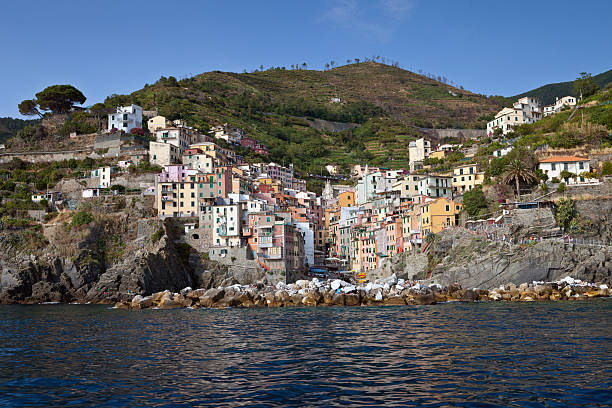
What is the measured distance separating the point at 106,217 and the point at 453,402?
194 feet

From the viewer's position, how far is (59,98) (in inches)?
3654

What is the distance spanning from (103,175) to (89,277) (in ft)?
61.3

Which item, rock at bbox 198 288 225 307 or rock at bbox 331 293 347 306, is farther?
rock at bbox 198 288 225 307

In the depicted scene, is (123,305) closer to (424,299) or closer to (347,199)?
(424,299)

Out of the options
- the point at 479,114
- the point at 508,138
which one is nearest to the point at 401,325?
the point at 508,138

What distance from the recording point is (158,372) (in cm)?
1856

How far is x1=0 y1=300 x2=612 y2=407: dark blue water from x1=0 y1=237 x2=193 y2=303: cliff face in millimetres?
21819

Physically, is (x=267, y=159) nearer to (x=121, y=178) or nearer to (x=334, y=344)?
(x=121, y=178)

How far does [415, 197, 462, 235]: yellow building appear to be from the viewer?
203 feet

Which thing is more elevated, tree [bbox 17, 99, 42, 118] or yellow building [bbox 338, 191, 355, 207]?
tree [bbox 17, 99, 42, 118]

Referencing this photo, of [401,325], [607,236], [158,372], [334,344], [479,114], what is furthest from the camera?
[479,114]

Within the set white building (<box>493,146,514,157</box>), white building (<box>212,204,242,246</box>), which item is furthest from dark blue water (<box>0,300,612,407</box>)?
white building (<box>493,146,514,157</box>)

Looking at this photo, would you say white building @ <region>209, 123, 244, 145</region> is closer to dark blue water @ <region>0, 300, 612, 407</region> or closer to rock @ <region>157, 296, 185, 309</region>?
rock @ <region>157, 296, 185, 309</region>

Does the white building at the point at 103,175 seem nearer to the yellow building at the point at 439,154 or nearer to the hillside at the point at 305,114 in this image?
the hillside at the point at 305,114
